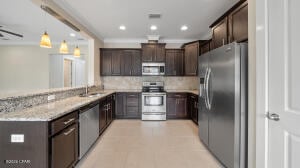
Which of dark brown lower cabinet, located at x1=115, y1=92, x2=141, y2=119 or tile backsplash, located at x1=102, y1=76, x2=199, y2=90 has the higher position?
tile backsplash, located at x1=102, y1=76, x2=199, y2=90

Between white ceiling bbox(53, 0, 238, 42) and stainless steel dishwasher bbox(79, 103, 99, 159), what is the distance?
181 cm

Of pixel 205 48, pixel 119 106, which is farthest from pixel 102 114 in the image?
pixel 205 48

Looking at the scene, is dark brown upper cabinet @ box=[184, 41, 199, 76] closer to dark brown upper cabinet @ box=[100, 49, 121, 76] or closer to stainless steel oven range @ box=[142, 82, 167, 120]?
stainless steel oven range @ box=[142, 82, 167, 120]

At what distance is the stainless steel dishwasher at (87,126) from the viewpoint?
2830 millimetres

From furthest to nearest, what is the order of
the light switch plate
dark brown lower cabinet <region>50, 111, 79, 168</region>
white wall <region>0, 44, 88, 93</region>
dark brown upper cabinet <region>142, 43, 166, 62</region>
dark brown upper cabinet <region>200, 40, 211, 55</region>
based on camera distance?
white wall <region>0, 44, 88, 93</region>, dark brown upper cabinet <region>142, 43, 166, 62</region>, dark brown upper cabinet <region>200, 40, 211, 55</region>, dark brown lower cabinet <region>50, 111, 79, 168</region>, the light switch plate

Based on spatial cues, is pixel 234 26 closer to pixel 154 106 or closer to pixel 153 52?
pixel 153 52

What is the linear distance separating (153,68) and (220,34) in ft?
9.48

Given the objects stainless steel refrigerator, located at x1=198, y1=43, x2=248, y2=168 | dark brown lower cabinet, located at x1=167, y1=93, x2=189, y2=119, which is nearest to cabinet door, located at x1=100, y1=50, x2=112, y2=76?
dark brown lower cabinet, located at x1=167, y1=93, x2=189, y2=119

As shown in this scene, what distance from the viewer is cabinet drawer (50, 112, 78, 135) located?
79.0 inches

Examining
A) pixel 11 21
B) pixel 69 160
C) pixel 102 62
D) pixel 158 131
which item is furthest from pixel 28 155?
pixel 102 62
